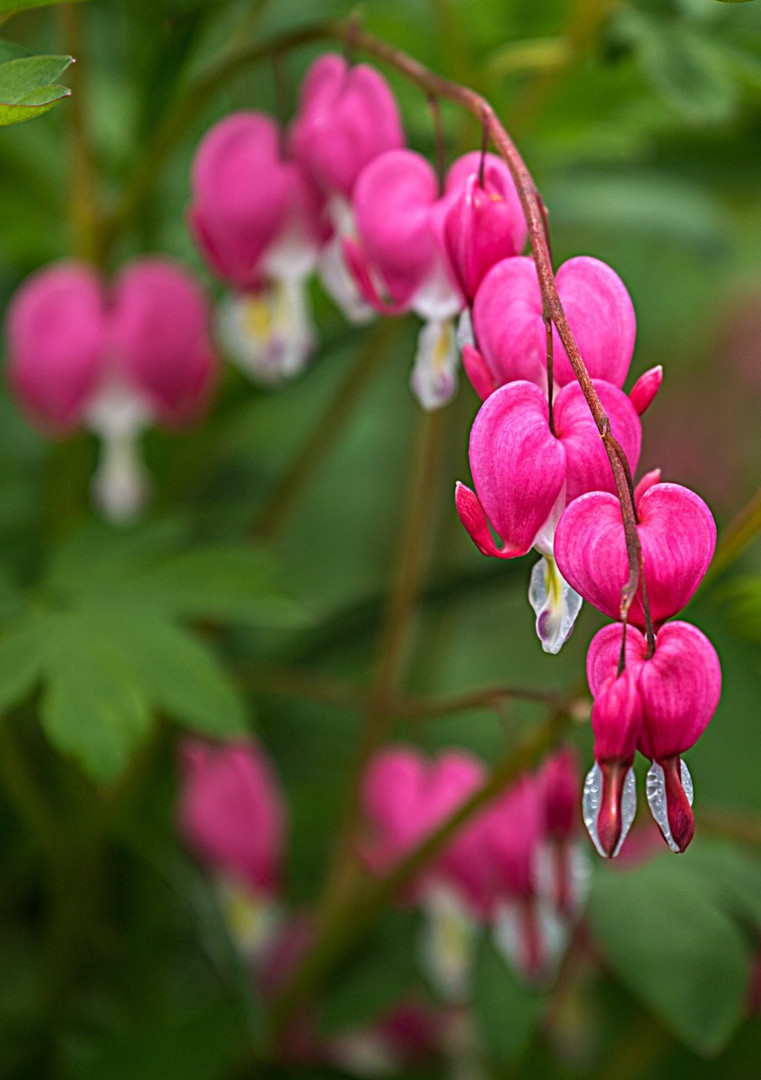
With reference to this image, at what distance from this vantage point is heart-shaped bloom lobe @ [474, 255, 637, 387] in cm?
59

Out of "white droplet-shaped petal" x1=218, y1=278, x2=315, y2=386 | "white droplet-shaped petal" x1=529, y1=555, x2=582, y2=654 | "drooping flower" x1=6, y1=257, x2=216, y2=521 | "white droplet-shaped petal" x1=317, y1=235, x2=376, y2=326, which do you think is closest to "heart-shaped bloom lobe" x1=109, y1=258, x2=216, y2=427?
"drooping flower" x1=6, y1=257, x2=216, y2=521

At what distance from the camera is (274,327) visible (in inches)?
37.9

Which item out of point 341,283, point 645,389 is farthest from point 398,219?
point 645,389

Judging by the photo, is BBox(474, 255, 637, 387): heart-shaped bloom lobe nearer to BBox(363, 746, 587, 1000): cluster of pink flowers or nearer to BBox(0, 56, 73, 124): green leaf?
BBox(0, 56, 73, 124): green leaf

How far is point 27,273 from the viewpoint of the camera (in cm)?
143

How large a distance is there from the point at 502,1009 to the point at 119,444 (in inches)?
22.1

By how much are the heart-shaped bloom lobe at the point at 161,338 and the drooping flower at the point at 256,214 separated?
0.50 feet

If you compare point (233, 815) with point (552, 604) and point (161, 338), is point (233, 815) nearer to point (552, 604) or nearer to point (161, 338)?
point (161, 338)

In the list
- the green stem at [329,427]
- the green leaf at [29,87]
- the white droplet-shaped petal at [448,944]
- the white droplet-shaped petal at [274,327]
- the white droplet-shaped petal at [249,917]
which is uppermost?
the green leaf at [29,87]

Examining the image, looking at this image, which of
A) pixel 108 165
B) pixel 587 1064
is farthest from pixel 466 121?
pixel 587 1064

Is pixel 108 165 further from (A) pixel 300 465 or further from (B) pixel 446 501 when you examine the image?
(B) pixel 446 501

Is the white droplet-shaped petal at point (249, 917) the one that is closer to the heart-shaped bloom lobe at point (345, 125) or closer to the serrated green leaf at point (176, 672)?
the serrated green leaf at point (176, 672)

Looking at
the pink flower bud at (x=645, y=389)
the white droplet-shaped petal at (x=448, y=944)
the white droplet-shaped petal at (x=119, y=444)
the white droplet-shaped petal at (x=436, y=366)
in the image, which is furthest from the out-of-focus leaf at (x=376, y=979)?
the pink flower bud at (x=645, y=389)

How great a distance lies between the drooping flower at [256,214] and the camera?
0.88 meters
